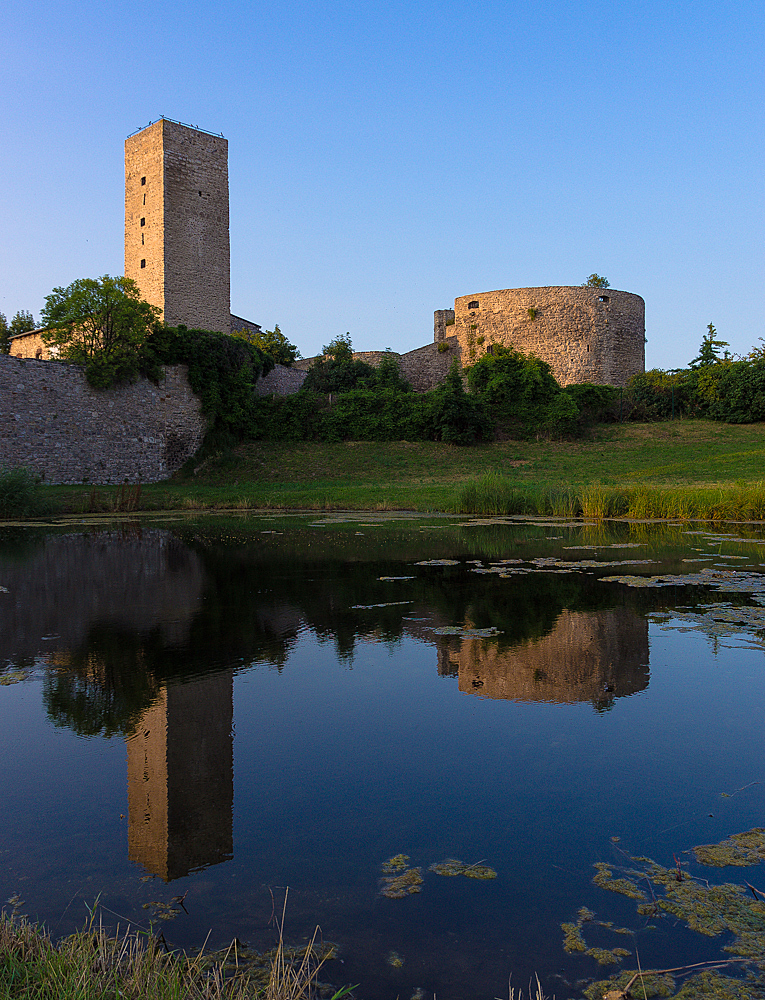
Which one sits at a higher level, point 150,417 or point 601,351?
point 601,351

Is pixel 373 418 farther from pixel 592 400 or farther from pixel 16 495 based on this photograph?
pixel 16 495

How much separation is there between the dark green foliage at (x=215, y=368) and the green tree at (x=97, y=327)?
3.54ft

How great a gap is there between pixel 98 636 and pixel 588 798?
14.5 feet

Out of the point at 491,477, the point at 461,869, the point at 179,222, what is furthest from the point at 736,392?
the point at 461,869

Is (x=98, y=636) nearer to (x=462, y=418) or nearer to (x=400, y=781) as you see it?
(x=400, y=781)

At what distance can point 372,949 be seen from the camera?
2.15 m

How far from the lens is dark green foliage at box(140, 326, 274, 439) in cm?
3017

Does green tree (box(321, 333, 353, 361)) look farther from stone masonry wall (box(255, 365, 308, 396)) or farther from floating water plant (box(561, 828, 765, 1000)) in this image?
floating water plant (box(561, 828, 765, 1000))

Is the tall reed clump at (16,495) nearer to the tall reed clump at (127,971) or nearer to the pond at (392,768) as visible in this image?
the pond at (392,768)

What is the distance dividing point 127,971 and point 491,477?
55.0 feet

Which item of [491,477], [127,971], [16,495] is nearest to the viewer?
[127,971]

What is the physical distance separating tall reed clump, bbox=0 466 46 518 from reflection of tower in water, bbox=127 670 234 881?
16.2 metres

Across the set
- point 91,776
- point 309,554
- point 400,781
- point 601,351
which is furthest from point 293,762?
point 601,351

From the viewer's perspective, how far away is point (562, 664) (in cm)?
507
